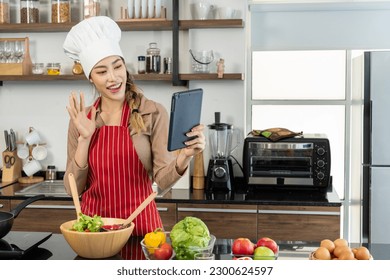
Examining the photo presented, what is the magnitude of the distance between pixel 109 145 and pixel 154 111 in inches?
9.5

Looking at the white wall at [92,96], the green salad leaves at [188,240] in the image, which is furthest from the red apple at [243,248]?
the white wall at [92,96]

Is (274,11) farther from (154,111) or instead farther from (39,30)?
(154,111)

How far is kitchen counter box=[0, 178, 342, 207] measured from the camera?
11.2 ft

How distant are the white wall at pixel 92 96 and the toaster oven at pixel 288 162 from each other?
0.90ft

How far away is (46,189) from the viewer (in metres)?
3.87

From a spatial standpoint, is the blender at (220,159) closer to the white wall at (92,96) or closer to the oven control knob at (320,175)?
the white wall at (92,96)

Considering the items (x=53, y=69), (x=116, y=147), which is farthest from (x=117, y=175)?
(x=53, y=69)

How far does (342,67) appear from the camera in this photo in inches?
162

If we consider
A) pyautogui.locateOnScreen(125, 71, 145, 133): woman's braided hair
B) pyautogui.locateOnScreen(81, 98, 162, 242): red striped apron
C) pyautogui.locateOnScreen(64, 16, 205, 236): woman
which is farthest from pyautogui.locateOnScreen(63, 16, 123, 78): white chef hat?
pyautogui.locateOnScreen(81, 98, 162, 242): red striped apron

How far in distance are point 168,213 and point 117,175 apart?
3.67 feet

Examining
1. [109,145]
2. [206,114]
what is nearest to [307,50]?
[206,114]

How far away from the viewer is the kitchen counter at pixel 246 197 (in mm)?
Answer: 3406

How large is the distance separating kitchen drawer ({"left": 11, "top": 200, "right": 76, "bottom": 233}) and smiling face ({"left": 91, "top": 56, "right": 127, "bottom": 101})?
141cm

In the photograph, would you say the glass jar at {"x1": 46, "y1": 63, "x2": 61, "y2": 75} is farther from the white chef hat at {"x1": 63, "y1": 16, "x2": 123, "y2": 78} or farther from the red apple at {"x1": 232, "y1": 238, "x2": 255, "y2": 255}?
the red apple at {"x1": 232, "y1": 238, "x2": 255, "y2": 255}
